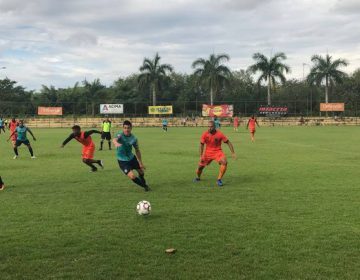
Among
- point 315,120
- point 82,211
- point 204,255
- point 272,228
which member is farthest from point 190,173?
point 315,120

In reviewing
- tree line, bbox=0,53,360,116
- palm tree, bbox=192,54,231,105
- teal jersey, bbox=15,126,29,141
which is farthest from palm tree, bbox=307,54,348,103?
teal jersey, bbox=15,126,29,141

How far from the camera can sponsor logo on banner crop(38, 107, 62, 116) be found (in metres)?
62.3

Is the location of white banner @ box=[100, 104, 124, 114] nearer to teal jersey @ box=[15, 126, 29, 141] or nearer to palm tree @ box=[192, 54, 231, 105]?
palm tree @ box=[192, 54, 231, 105]

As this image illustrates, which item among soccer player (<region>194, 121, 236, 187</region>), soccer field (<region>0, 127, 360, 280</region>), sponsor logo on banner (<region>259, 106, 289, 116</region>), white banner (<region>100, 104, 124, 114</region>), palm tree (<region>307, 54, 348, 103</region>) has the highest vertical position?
palm tree (<region>307, 54, 348, 103</region>)

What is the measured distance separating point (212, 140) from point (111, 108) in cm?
5241

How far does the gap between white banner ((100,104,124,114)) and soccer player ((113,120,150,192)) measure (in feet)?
172

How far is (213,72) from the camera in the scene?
6359 cm

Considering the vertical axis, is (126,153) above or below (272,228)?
above

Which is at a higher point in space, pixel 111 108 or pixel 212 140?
pixel 111 108

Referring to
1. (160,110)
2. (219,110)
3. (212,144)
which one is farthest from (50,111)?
(212,144)

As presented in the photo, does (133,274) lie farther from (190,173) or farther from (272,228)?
(190,173)

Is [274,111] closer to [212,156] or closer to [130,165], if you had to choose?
[212,156]

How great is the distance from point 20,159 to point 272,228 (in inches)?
515

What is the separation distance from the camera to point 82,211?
763 cm
